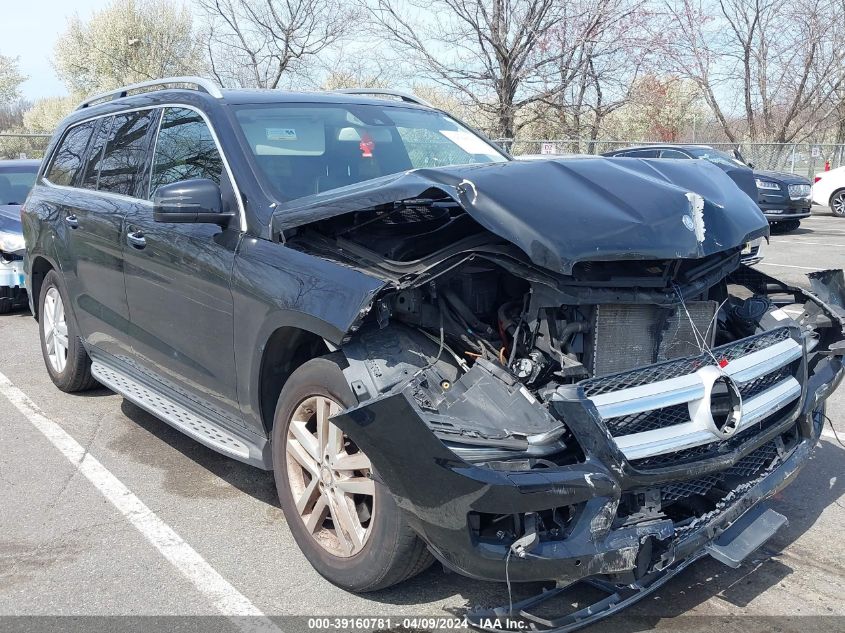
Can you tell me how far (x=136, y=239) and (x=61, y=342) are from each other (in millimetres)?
2070

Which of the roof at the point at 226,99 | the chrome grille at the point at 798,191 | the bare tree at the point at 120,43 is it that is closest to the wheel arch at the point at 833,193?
the chrome grille at the point at 798,191

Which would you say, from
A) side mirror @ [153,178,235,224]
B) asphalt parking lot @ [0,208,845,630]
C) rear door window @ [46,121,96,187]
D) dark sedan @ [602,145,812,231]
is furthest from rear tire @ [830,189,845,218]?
side mirror @ [153,178,235,224]

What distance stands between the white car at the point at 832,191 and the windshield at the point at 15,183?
56.4 feet

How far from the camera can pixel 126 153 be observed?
5.32 metres

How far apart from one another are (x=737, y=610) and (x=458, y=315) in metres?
1.57

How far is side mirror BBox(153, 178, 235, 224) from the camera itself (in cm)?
392

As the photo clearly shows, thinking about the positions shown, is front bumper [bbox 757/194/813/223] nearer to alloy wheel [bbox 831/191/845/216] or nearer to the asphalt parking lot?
alloy wheel [bbox 831/191/845/216]

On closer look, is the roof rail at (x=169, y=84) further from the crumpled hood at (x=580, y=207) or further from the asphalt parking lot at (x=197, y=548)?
the asphalt parking lot at (x=197, y=548)

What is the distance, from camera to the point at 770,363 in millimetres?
3479

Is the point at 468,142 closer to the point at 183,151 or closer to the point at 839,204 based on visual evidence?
the point at 183,151

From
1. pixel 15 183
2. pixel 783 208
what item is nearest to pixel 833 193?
pixel 783 208

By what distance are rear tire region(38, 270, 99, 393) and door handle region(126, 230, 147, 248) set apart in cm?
144

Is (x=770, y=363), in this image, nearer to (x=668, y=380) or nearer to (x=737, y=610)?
(x=668, y=380)

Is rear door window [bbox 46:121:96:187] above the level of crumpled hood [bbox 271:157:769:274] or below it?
above
